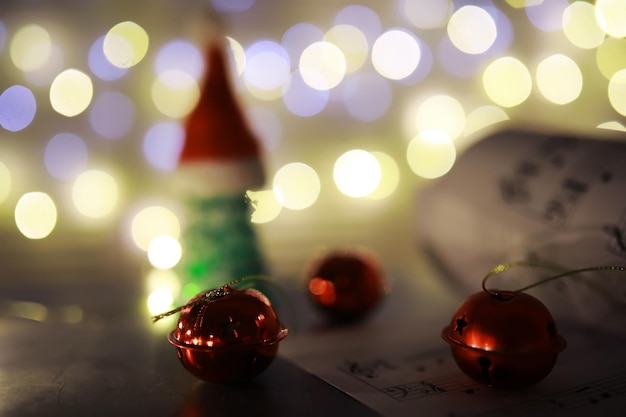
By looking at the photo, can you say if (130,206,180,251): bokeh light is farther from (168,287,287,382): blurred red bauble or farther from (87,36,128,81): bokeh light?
(168,287,287,382): blurred red bauble

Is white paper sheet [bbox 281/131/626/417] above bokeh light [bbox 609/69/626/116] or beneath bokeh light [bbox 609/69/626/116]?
beneath

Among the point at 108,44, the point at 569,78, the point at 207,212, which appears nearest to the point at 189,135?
the point at 207,212

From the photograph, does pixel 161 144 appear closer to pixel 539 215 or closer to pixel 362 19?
pixel 362 19

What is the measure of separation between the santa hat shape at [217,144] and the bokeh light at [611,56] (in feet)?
3.01

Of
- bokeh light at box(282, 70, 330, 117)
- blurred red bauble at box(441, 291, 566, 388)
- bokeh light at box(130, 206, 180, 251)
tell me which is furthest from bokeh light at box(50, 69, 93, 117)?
blurred red bauble at box(441, 291, 566, 388)

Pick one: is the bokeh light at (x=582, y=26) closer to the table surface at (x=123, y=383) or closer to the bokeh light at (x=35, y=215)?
the table surface at (x=123, y=383)

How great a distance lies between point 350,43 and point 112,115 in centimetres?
56

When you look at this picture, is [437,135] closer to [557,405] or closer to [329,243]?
[329,243]

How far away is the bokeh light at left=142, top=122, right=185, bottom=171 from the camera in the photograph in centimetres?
138

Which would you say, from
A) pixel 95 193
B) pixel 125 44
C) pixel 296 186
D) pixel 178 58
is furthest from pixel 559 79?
pixel 95 193

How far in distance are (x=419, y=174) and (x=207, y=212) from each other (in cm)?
80

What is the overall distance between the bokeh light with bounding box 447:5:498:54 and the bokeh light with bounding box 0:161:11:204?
1.04 metres

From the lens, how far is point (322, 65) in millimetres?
1451

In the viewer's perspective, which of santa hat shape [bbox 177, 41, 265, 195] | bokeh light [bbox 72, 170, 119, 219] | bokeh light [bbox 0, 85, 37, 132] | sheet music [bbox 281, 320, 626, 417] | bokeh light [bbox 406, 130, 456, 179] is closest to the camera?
sheet music [bbox 281, 320, 626, 417]
